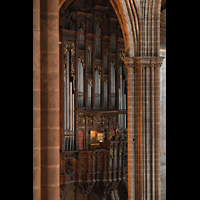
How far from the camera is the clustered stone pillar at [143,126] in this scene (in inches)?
408

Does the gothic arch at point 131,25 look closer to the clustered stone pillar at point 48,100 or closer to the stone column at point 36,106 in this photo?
the clustered stone pillar at point 48,100

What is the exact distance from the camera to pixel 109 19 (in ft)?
48.0

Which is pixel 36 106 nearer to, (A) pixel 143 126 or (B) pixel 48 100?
(B) pixel 48 100

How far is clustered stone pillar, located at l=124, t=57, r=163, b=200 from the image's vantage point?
10359 mm

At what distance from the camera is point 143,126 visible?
10492 mm

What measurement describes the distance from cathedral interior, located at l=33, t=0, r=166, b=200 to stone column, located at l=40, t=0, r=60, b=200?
5.25m

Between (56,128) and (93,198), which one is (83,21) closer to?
(93,198)

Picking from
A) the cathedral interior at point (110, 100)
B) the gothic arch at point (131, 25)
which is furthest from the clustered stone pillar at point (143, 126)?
the gothic arch at point (131, 25)

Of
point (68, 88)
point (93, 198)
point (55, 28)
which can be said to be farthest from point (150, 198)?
point (55, 28)

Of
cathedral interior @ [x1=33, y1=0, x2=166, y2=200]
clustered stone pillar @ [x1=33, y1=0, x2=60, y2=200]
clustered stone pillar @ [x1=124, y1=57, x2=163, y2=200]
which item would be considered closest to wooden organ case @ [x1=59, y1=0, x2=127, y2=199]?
cathedral interior @ [x1=33, y1=0, x2=166, y2=200]

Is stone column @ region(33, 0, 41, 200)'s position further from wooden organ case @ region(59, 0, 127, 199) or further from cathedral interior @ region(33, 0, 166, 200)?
wooden organ case @ region(59, 0, 127, 199)

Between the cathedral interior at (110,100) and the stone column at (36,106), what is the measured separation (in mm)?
5617

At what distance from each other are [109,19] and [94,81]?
2.84 m
